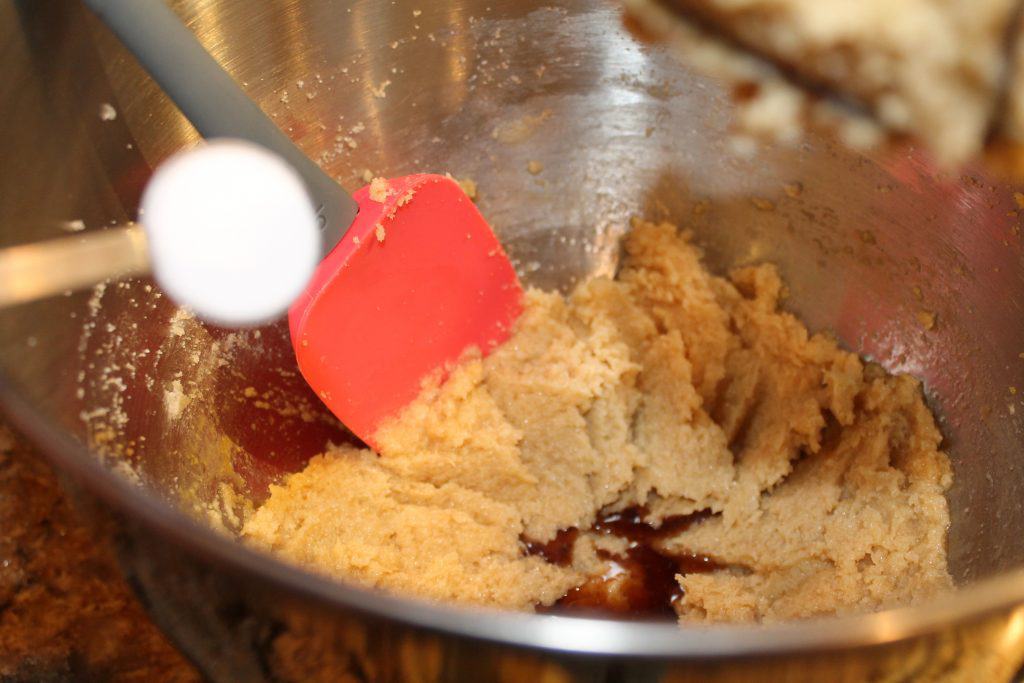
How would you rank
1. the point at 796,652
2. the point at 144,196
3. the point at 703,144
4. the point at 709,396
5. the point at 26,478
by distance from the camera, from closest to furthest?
the point at 796,652, the point at 26,478, the point at 144,196, the point at 709,396, the point at 703,144

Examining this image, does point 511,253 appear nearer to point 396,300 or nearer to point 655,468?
point 396,300

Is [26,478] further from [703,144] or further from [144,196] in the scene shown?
[703,144]

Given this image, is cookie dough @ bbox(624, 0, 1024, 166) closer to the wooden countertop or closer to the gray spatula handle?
the gray spatula handle

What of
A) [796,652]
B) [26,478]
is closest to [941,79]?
[796,652]

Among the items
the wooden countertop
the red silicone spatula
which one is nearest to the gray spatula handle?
the red silicone spatula

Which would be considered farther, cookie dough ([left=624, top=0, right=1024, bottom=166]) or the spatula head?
the spatula head

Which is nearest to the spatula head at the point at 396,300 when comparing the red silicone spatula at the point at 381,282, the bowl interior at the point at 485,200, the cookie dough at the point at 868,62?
the red silicone spatula at the point at 381,282
